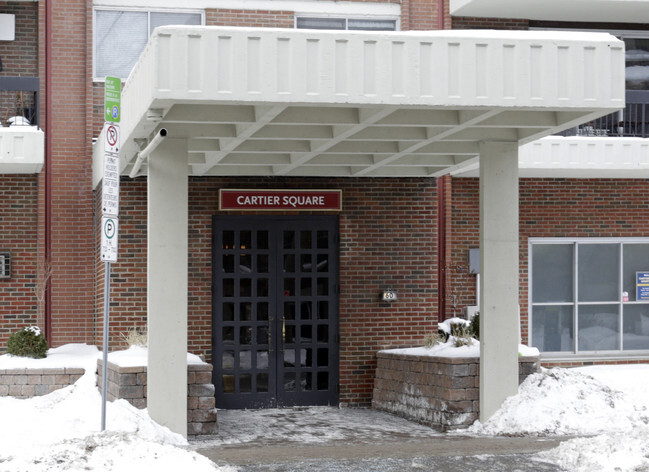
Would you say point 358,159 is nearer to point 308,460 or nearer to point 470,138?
point 470,138

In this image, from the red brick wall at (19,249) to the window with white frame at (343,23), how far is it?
17.4 ft

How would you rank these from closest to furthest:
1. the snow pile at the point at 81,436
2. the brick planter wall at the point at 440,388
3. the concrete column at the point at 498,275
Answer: the snow pile at the point at 81,436
the concrete column at the point at 498,275
the brick planter wall at the point at 440,388

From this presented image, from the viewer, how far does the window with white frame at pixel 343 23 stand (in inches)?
688

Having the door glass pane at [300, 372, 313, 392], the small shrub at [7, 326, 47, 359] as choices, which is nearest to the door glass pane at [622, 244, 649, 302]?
the door glass pane at [300, 372, 313, 392]

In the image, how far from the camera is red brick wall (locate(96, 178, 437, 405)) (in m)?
16.5

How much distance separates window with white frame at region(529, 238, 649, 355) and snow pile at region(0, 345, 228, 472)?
815cm

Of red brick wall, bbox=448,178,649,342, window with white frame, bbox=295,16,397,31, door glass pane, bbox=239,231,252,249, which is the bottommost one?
door glass pane, bbox=239,231,252,249

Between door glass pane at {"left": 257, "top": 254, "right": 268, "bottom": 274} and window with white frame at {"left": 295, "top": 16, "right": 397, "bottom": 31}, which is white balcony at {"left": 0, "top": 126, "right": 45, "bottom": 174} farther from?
window with white frame at {"left": 295, "top": 16, "right": 397, "bottom": 31}

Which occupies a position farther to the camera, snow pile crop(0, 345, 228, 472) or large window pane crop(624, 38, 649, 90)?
large window pane crop(624, 38, 649, 90)

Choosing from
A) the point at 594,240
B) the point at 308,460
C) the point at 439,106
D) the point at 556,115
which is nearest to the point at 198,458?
the point at 308,460

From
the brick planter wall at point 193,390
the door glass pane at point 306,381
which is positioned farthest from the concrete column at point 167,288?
the door glass pane at point 306,381

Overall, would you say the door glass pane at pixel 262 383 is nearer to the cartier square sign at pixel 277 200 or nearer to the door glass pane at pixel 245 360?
the door glass pane at pixel 245 360

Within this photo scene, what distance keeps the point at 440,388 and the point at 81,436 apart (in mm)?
5029

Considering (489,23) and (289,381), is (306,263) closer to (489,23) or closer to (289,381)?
(289,381)
